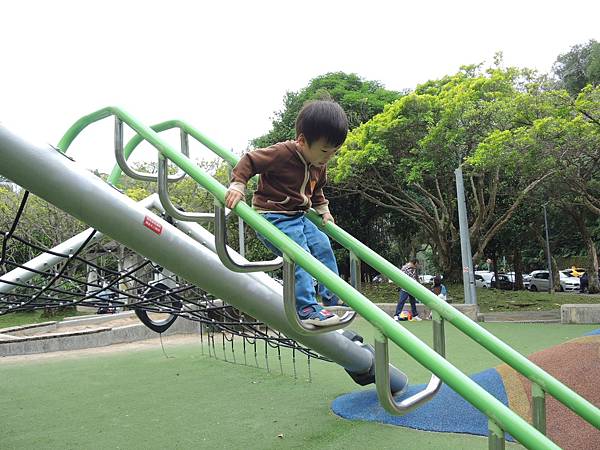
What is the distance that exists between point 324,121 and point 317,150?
0.15 meters

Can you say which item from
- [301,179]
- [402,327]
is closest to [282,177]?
[301,179]

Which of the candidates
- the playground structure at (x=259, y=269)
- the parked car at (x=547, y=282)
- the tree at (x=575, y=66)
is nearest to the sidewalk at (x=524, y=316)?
the playground structure at (x=259, y=269)

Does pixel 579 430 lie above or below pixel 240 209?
below

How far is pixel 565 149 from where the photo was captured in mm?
10852

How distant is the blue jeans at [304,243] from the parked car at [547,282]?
84.0ft

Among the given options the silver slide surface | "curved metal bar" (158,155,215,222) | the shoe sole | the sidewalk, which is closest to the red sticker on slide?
the silver slide surface

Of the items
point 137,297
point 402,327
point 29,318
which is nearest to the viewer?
point 402,327

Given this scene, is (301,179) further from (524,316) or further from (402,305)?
(524,316)

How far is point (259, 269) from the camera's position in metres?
2.01

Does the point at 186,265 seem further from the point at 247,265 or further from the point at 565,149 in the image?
the point at 565,149

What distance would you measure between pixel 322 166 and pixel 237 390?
138 inches

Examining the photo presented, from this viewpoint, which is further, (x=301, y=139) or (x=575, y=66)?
(x=575, y=66)

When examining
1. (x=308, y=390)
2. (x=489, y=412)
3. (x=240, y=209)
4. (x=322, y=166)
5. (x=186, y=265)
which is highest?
(x=322, y=166)

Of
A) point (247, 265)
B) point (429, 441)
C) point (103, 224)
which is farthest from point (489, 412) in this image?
point (429, 441)
